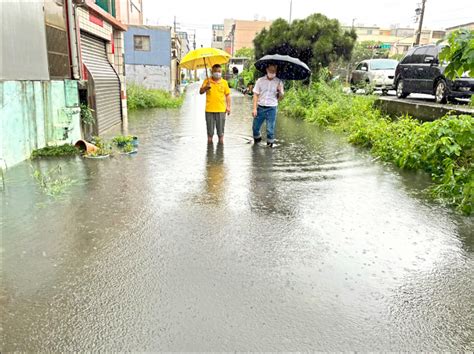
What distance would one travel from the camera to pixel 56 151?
24.1 ft

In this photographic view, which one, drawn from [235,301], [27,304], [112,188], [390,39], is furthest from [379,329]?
[390,39]

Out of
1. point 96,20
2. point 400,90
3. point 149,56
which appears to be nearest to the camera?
point 96,20

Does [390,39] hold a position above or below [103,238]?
above

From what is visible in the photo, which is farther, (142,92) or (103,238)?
(142,92)

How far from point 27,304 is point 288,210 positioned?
3.03 metres

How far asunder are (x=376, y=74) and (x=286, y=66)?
10160mm

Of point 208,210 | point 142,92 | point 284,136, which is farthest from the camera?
point 142,92

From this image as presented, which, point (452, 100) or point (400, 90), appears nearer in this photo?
point (452, 100)

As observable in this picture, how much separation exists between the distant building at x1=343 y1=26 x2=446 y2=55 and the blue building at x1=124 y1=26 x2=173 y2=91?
5010cm

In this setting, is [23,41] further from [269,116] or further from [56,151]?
[269,116]

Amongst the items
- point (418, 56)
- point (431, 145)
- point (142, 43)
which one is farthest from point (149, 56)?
point (431, 145)

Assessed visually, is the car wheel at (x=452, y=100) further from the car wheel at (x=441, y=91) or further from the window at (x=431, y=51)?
the window at (x=431, y=51)

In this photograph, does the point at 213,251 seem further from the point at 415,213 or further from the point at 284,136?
the point at 284,136

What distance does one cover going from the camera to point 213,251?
3754mm
